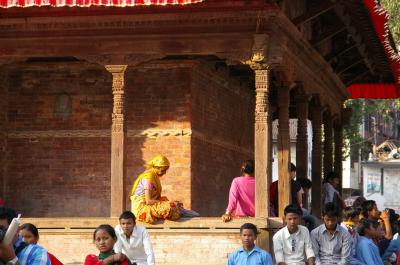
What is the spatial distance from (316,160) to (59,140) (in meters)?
6.25

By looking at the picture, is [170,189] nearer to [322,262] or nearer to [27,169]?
[27,169]

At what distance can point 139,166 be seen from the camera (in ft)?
57.8

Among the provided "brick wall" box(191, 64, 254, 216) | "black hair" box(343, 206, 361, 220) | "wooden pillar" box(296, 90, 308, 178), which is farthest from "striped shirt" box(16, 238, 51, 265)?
"wooden pillar" box(296, 90, 308, 178)

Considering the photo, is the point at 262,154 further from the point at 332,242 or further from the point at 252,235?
the point at 252,235

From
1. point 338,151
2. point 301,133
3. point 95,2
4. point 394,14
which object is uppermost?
point 394,14

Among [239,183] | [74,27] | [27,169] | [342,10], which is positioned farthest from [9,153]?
[342,10]

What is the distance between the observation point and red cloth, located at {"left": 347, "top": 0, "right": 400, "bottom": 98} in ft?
58.5

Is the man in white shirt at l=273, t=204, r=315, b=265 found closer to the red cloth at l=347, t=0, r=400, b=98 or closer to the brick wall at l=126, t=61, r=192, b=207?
the brick wall at l=126, t=61, r=192, b=207

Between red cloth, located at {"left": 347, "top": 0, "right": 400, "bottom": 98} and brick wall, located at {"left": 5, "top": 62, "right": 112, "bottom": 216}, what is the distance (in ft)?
15.7

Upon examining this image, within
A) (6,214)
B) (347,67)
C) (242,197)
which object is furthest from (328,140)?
(6,214)

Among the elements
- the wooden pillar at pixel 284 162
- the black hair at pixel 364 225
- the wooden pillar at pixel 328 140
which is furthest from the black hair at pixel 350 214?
the wooden pillar at pixel 328 140

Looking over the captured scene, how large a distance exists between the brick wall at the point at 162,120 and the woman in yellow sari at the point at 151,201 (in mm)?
1955

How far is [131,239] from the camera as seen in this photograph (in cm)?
1169

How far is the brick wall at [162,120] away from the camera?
56.8 feet
